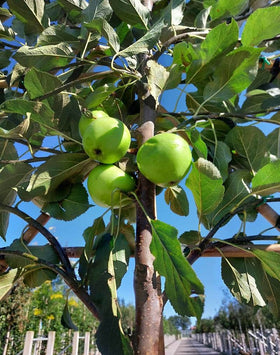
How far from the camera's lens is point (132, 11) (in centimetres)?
53

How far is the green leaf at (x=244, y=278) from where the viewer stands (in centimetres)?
48

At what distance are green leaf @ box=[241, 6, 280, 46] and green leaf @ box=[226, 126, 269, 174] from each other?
142 mm

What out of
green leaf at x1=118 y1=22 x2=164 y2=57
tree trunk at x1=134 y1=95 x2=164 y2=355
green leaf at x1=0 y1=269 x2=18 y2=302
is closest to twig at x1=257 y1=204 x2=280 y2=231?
tree trunk at x1=134 y1=95 x2=164 y2=355

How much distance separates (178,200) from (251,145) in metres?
0.16

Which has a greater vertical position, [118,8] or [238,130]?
[118,8]

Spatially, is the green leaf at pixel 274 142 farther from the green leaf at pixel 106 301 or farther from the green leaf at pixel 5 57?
the green leaf at pixel 5 57

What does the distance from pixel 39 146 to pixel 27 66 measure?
0.14m

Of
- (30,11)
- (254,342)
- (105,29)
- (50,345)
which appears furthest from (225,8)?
(254,342)

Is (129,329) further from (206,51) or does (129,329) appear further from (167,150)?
(206,51)

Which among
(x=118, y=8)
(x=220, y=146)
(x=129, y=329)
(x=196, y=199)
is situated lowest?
(x=129, y=329)

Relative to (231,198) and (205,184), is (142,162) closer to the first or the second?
(205,184)

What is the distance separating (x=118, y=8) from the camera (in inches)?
20.6

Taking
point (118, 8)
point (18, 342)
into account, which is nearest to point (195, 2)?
point (118, 8)

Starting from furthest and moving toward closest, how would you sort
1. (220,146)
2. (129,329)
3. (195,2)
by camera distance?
(195,2) → (220,146) → (129,329)
